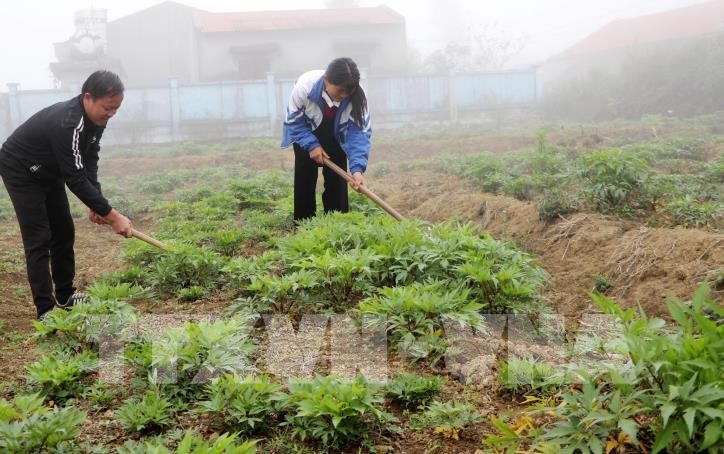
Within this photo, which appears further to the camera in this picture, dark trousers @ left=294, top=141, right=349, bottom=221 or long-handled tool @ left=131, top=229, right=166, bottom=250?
dark trousers @ left=294, top=141, right=349, bottom=221

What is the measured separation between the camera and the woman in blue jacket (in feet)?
17.5

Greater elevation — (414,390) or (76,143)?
(76,143)

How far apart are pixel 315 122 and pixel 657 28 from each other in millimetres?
26008

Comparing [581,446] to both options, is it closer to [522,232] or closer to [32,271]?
[32,271]

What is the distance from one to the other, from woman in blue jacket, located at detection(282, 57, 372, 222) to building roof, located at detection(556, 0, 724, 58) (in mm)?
21459

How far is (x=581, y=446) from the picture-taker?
205 centimetres

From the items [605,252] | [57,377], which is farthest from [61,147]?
[605,252]

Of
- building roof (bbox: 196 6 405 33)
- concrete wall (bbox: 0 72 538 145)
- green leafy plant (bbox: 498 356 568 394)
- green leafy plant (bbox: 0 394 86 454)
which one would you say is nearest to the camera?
green leafy plant (bbox: 0 394 86 454)

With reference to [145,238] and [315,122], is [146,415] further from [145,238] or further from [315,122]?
[315,122]

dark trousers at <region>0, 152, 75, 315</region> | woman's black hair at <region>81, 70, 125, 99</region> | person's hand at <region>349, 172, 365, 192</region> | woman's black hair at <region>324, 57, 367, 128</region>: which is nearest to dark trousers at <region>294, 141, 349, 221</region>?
person's hand at <region>349, 172, 365, 192</region>

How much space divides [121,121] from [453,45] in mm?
15177

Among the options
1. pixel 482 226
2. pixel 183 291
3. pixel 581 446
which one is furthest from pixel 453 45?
pixel 581 446

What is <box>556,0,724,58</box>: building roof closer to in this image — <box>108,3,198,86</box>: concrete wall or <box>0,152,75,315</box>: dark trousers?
<box>108,3,198,86</box>: concrete wall

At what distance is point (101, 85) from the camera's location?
391 cm
